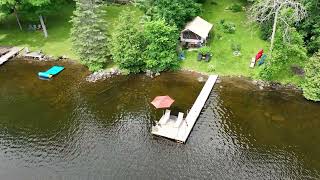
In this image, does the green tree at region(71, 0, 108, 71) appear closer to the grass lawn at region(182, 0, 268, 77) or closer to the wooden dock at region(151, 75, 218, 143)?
the grass lawn at region(182, 0, 268, 77)

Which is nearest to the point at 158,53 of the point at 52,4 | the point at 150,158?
the point at 150,158

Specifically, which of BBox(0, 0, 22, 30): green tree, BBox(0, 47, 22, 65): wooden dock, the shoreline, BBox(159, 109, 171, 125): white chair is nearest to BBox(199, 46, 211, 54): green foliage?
the shoreline

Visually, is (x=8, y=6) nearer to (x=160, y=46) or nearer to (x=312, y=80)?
(x=160, y=46)

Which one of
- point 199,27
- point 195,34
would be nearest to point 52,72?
point 195,34

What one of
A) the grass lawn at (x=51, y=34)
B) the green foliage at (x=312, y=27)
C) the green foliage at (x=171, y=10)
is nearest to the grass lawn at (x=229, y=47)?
the green foliage at (x=171, y=10)

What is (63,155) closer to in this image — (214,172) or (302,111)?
(214,172)

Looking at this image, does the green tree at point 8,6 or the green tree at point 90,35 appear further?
the green tree at point 8,6

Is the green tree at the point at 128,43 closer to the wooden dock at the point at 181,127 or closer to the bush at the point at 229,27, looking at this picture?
the wooden dock at the point at 181,127
